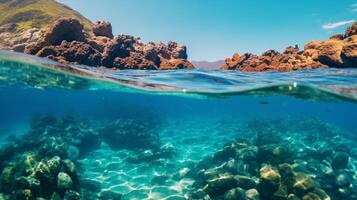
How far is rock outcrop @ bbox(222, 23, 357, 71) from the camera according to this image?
17266mm

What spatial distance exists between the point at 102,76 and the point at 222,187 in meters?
9.86

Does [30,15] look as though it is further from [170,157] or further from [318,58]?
[318,58]

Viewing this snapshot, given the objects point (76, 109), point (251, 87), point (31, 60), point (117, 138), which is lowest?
point (76, 109)

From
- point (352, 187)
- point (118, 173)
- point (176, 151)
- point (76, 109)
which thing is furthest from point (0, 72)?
point (76, 109)

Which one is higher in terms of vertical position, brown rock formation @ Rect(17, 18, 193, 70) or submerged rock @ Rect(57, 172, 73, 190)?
brown rock formation @ Rect(17, 18, 193, 70)

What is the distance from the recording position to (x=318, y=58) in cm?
1925

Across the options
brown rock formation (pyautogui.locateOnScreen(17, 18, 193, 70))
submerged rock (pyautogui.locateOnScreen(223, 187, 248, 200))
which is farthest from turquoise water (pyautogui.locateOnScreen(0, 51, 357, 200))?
brown rock formation (pyautogui.locateOnScreen(17, 18, 193, 70))

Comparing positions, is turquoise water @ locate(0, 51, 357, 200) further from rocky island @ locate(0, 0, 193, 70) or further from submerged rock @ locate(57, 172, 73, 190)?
rocky island @ locate(0, 0, 193, 70)

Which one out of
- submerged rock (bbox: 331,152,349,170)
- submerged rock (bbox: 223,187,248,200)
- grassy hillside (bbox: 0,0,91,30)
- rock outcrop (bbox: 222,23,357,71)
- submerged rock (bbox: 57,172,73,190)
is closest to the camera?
submerged rock (bbox: 223,187,248,200)

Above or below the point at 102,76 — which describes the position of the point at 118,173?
below

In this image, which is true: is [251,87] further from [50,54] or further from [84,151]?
[50,54]

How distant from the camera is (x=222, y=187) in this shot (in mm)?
9914

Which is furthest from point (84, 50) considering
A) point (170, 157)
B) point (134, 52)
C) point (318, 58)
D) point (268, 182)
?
point (318, 58)

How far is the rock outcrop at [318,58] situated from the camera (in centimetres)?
1727
